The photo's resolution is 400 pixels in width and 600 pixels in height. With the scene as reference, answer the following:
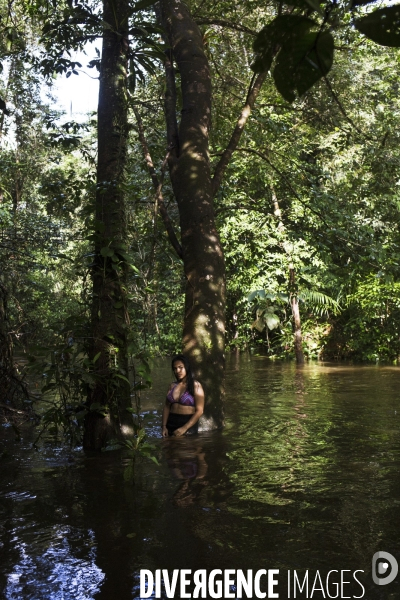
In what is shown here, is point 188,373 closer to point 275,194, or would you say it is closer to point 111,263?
point 111,263

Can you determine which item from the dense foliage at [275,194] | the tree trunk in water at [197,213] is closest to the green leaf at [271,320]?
the dense foliage at [275,194]

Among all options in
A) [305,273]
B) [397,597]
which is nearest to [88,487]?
[397,597]

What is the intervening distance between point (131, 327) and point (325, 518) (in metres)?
2.79

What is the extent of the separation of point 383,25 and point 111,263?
579 centimetres

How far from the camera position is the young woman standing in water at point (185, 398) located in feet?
25.7

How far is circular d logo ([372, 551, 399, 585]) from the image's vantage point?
146 inches

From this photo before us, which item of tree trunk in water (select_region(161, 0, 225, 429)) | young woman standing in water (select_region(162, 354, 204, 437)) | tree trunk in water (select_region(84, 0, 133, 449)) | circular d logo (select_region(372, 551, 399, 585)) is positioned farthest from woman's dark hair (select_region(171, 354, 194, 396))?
circular d logo (select_region(372, 551, 399, 585))

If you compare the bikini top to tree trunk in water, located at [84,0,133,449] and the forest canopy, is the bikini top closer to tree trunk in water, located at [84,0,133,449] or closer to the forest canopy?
the forest canopy

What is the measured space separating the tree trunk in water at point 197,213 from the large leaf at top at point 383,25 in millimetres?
7133

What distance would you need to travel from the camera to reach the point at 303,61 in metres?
1.14

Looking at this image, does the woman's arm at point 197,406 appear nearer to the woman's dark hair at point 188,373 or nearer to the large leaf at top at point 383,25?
the woman's dark hair at point 188,373

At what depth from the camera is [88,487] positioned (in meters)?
5.79

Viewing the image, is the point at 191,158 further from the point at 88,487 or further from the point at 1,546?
the point at 1,546

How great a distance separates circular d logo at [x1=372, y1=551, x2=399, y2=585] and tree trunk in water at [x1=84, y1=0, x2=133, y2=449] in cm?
306
